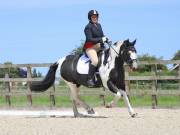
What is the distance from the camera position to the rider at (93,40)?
40.4 feet

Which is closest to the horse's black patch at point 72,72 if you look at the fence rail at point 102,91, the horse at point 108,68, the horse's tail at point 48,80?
the horse at point 108,68

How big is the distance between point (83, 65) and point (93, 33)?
32.3 inches

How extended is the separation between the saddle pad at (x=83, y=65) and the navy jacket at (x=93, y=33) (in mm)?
553

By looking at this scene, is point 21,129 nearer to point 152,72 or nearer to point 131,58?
point 131,58

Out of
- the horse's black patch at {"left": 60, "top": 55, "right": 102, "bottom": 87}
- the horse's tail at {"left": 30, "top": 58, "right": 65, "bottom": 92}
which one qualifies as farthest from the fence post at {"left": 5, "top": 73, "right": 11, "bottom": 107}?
the horse's black patch at {"left": 60, "top": 55, "right": 102, "bottom": 87}

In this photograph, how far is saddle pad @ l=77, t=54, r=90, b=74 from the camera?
1276 cm

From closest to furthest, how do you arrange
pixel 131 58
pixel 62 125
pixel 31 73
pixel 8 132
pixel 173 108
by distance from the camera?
pixel 8 132 < pixel 62 125 < pixel 131 58 < pixel 173 108 < pixel 31 73

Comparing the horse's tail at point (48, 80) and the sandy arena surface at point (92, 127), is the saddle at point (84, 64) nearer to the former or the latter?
the horse's tail at point (48, 80)

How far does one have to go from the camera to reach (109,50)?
488 inches

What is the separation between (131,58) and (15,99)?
35.8 ft

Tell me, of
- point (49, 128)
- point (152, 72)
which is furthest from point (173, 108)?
point (49, 128)

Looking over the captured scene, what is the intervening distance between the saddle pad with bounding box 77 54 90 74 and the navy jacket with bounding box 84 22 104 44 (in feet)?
1.81

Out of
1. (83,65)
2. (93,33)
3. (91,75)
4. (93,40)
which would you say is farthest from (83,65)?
(93,33)

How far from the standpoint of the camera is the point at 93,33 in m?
12.4
